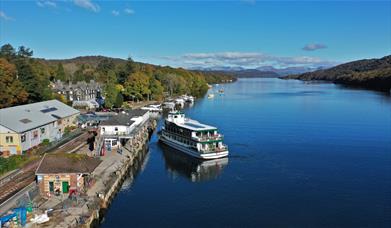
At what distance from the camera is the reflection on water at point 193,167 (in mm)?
37562

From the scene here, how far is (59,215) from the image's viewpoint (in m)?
23.0

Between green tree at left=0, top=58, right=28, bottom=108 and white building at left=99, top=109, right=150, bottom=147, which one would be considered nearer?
white building at left=99, top=109, right=150, bottom=147

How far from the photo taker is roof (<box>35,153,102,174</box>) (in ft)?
87.2

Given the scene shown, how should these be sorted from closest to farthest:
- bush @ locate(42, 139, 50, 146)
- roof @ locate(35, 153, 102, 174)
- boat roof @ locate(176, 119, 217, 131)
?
roof @ locate(35, 153, 102, 174), bush @ locate(42, 139, 50, 146), boat roof @ locate(176, 119, 217, 131)

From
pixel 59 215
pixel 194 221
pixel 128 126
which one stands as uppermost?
pixel 128 126

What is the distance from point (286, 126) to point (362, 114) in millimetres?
23624

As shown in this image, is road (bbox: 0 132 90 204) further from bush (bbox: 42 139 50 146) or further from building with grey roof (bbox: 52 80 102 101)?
building with grey roof (bbox: 52 80 102 101)

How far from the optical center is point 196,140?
43438 mm

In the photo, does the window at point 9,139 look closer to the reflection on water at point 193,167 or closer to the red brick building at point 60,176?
the red brick building at point 60,176

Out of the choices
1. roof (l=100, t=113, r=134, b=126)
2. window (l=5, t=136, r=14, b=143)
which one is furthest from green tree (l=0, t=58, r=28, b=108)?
window (l=5, t=136, r=14, b=143)

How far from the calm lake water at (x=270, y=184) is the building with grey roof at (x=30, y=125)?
12145 millimetres

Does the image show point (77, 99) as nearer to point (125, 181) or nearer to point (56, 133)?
point (56, 133)

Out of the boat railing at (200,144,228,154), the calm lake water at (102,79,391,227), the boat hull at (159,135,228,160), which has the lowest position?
the calm lake water at (102,79,391,227)

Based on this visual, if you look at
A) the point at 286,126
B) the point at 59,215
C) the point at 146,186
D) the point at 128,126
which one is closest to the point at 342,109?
the point at 286,126
